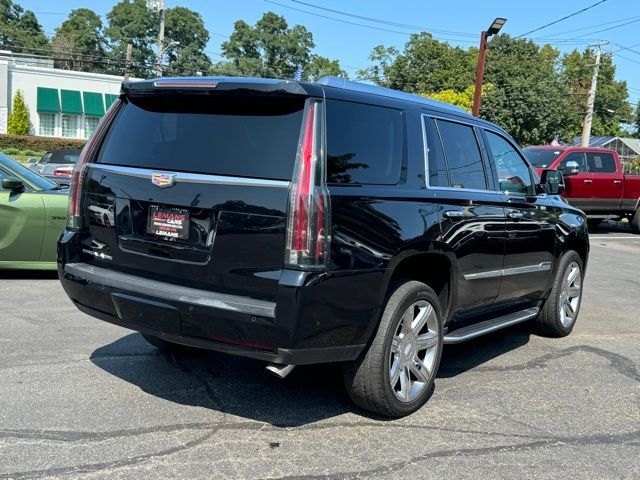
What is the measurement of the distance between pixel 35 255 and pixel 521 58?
56745 millimetres

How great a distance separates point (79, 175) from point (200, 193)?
111 cm

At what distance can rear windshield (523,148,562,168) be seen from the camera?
51.7 feet

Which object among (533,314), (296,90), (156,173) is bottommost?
(533,314)

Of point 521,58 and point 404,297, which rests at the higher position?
point 521,58

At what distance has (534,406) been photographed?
443 cm

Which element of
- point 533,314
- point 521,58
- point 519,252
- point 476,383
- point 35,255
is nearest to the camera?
point 476,383

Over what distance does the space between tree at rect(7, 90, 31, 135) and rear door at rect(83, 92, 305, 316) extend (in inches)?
1639

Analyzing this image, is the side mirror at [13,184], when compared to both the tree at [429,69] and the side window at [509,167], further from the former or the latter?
the tree at [429,69]

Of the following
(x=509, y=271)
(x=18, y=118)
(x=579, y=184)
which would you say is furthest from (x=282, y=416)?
(x=18, y=118)

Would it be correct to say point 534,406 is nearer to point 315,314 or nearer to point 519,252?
point 519,252

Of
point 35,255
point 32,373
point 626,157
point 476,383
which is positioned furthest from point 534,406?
point 626,157

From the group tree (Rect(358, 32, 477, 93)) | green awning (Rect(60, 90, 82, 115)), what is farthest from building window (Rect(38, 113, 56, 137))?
tree (Rect(358, 32, 477, 93))

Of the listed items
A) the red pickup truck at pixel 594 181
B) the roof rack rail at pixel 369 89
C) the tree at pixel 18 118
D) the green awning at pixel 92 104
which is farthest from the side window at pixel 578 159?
the tree at pixel 18 118

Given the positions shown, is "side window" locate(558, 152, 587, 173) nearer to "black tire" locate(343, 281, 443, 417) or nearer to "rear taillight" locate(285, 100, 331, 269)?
"black tire" locate(343, 281, 443, 417)
